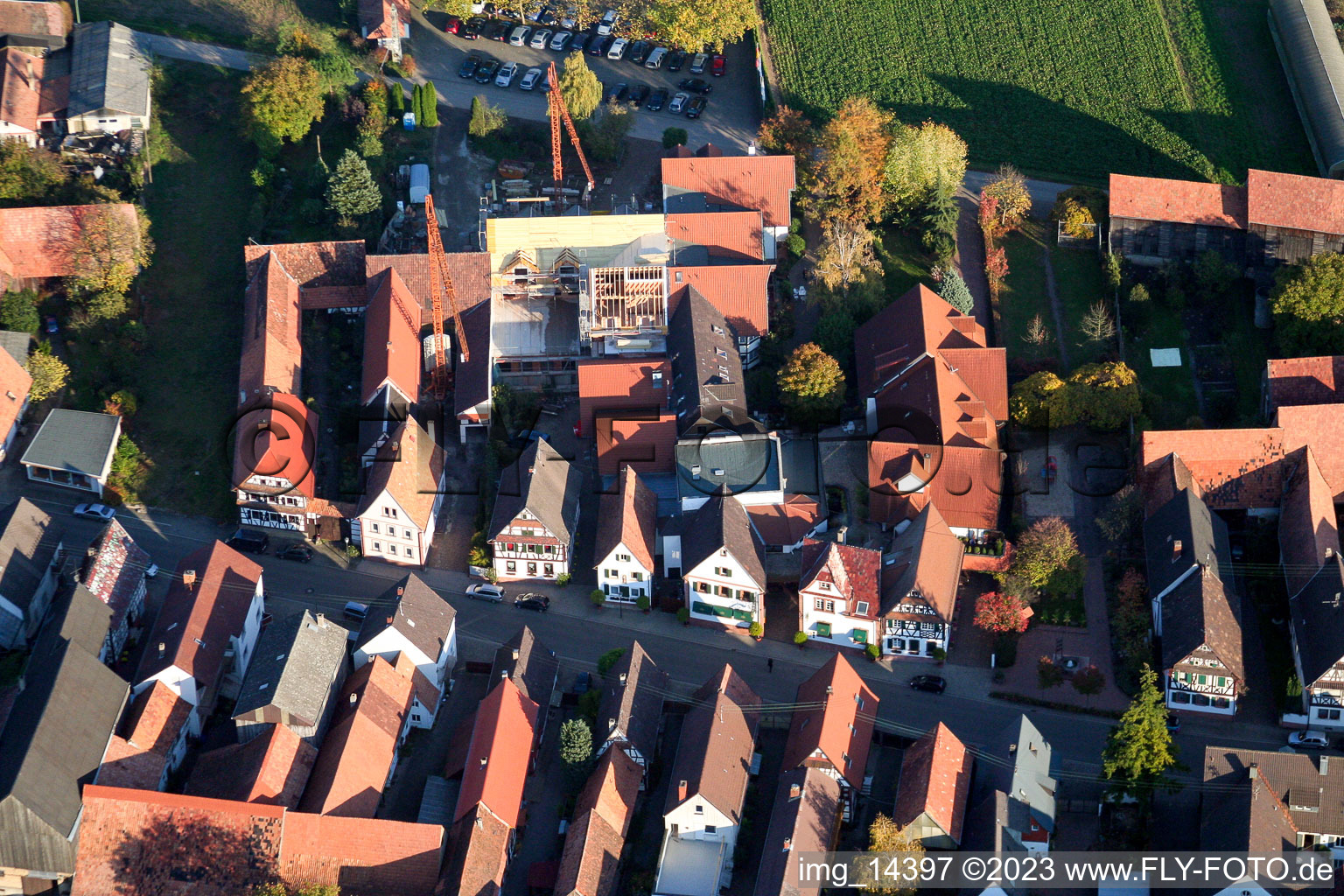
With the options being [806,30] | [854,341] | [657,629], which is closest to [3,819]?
[657,629]

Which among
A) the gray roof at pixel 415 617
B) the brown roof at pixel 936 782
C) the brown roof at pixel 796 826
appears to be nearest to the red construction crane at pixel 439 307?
the gray roof at pixel 415 617

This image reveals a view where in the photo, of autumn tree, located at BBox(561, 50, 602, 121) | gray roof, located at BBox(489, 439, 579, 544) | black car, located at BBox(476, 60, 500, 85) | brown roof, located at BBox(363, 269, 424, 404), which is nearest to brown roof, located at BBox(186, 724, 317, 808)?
gray roof, located at BBox(489, 439, 579, 544)

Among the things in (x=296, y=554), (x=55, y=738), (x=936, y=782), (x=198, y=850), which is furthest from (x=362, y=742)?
(x=936, y=782)

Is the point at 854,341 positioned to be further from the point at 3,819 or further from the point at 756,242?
the point at 3,819

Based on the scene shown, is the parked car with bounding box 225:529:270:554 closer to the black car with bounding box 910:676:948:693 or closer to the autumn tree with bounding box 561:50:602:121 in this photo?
the black car with bounding box 910:676:948:693

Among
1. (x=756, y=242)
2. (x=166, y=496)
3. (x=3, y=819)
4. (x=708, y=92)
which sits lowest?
(x=3, y=819)

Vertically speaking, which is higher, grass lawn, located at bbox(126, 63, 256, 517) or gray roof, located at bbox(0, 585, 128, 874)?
grass lawn, located at bbox(126, 63, 256, 517)
